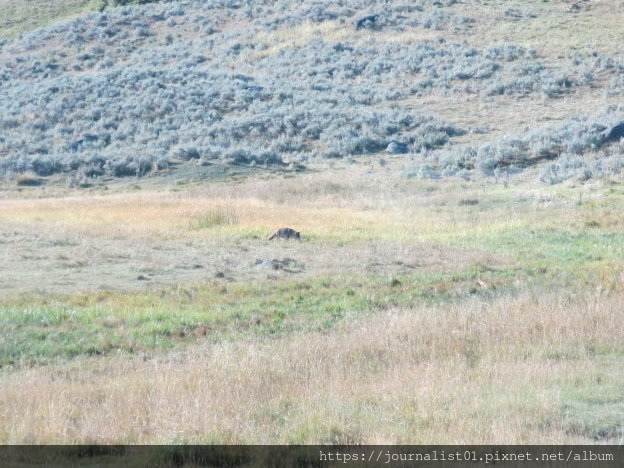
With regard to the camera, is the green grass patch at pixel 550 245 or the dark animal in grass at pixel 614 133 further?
the dark animal in grass at pixel 614 133

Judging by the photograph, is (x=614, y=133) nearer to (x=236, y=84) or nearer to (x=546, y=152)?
(x=546, y=152)

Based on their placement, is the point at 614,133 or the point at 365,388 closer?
the point at 365,388

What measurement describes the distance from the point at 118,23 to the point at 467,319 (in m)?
73.0

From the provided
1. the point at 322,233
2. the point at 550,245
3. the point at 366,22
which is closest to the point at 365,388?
the point at 550,245

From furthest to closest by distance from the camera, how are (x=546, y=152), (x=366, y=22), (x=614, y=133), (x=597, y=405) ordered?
1. (x=366, y=22)
2. (x=546, y=152)
3. (x=614, y=133)
4. (x=597, y=405)

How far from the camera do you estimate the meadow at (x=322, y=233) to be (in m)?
7.97

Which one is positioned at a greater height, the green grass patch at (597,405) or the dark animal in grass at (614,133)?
the green grass patch at (597,405)

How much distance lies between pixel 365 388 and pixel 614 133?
33.2 metres

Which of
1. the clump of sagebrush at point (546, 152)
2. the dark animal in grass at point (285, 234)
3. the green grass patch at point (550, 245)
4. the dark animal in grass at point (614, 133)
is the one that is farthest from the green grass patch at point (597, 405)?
the dark animal in grass at point (614, 133)

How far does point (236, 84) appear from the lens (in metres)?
58.7

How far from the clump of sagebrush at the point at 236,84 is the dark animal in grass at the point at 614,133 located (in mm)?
4286

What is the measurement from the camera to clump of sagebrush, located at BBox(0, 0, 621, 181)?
Answer: 46.9m

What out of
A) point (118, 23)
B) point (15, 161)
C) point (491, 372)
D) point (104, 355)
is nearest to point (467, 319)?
point (491, 372)

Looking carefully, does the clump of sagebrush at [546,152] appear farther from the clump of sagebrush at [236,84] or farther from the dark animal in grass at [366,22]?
the dark animal in grass at [366,22]
